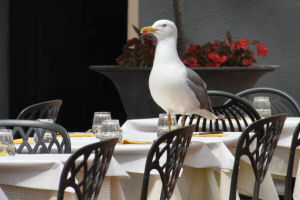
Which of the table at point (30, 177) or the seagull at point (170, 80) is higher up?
the seagull at point (170, 80)

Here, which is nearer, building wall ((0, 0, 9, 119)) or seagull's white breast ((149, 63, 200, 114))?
seagull's white breast ((149, 63, 200, 114))

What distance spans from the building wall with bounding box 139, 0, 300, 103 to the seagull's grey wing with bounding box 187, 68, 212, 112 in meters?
4.48

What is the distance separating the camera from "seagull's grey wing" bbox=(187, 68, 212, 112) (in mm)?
3819

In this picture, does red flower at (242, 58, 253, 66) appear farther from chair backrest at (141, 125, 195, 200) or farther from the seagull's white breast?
chair backrest at (141, 125, 195, 200)

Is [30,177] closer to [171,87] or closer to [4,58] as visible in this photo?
[171,87]

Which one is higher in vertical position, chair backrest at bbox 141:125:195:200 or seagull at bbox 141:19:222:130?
seagull at bbox 141:19:222:130

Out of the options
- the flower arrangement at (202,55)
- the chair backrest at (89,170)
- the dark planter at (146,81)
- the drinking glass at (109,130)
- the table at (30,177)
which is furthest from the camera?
the flower arrangement at (202,55)

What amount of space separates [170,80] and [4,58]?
6.59 m

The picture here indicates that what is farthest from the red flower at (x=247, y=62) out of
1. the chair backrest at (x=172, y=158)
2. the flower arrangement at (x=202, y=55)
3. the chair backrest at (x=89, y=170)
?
the chair backrest at (x=89, y=170)

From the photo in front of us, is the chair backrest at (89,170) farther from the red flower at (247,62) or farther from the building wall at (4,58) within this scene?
the building wall at (4,58)

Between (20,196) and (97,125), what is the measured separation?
1.33 meters

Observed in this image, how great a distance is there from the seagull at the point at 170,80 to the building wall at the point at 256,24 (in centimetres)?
460

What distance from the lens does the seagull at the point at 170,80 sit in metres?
3.75

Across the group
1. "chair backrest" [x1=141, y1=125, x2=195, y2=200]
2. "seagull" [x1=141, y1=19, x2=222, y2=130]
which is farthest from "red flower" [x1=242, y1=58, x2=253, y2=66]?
"chair backrest" [x1=141, y1=125, x2=195, y2=200]
